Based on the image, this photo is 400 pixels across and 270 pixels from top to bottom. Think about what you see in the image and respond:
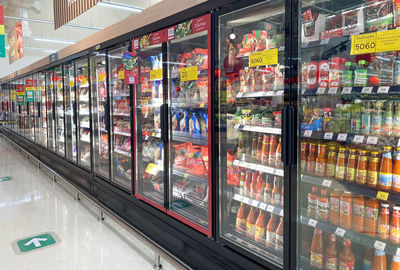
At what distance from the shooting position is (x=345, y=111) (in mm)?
1956

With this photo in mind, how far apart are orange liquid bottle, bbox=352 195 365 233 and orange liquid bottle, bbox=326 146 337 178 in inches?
7.7

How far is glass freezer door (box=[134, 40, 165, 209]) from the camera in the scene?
338cm

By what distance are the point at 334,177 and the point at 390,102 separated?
55 cm

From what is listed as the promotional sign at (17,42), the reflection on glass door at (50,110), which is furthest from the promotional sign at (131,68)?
the promotional sign at (17,42)

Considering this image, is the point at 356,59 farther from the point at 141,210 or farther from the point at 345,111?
the point at 141,210

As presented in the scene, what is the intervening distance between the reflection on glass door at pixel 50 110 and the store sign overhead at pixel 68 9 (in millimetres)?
2723

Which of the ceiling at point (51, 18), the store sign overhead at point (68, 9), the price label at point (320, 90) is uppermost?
the ceiling at point (51, 18)

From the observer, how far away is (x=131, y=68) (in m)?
3.32

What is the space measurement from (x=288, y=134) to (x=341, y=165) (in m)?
0.41

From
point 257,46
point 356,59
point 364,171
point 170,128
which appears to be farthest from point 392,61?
point 170,128

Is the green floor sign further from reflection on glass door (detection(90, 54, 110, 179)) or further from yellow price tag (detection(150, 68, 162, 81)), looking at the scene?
yellow price tag (detection(150, 68, 162, 81))

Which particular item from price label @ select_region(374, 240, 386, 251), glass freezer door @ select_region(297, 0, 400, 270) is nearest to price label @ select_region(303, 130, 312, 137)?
glass freezer door @ select_region(297, 0, 400, 270)

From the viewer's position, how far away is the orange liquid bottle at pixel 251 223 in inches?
93.7

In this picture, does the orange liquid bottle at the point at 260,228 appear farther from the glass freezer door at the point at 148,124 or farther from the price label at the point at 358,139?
the glass freezer door at the point at 148,124
